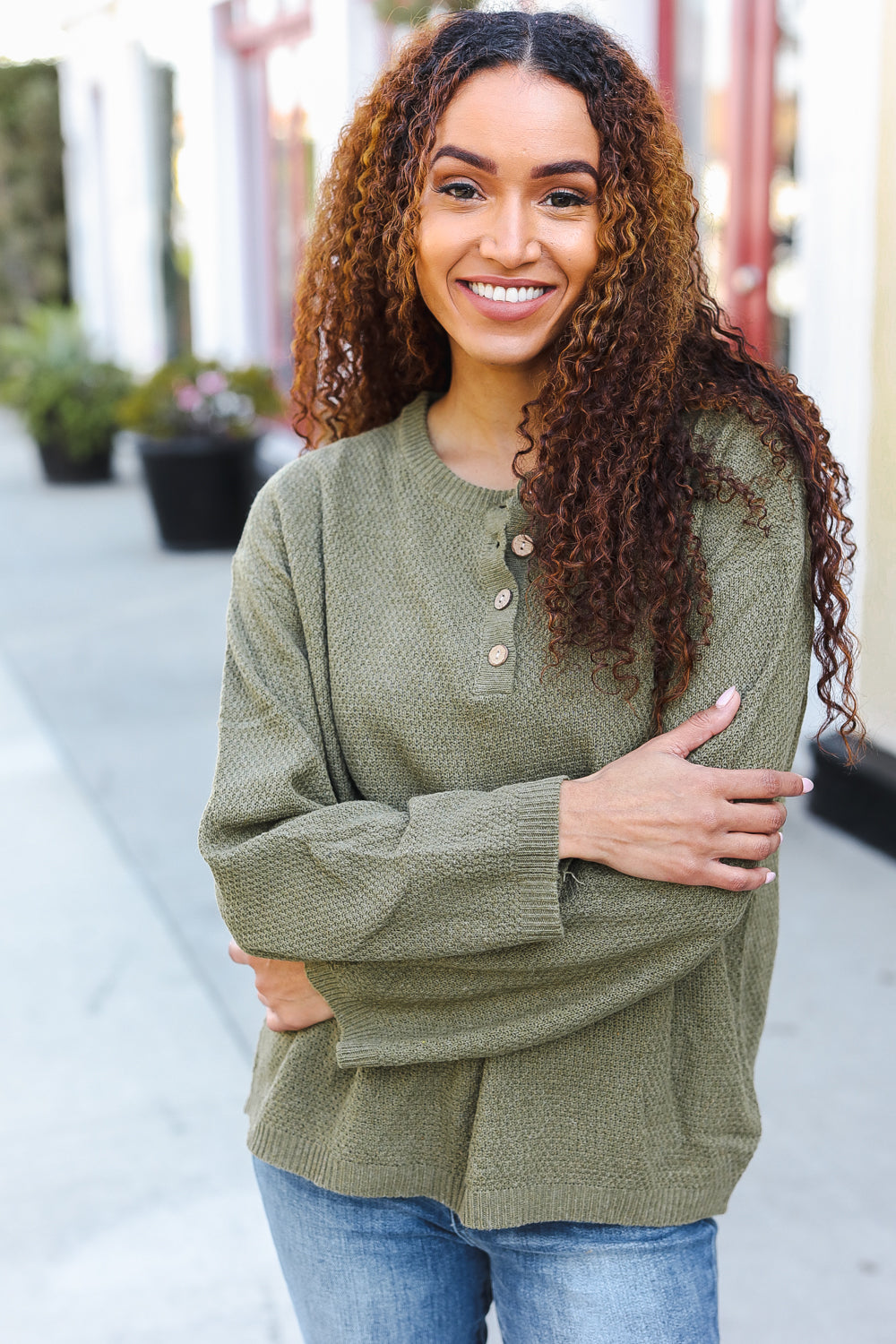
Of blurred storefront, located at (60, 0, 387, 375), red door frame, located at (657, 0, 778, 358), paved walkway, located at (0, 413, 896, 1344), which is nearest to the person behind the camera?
paved walkway, located at (0, 413, 896, 1344)

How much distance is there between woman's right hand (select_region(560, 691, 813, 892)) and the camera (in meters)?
1.28

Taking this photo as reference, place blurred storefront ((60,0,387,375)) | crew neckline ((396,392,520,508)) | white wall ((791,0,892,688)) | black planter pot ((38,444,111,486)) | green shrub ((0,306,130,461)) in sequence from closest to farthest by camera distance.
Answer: crew neckline ((396,392,520,508)) < white wall ((791,0,892,688)) < blurred storefront ((60,0,387,375)) < green shrub ((0,306,130,461)) < black planter pot ((38,444,111,486))

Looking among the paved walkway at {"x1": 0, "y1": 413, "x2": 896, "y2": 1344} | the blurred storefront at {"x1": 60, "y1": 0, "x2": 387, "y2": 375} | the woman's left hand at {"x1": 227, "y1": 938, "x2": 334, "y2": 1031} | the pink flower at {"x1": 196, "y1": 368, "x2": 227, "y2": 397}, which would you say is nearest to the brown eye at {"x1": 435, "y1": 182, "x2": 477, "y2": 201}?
the woman's left hand at {"x1": 227, "y1": 938, "x2": 334, "y2": 1031}

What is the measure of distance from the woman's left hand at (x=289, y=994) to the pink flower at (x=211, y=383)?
7382mm

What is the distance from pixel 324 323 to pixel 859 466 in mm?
2645

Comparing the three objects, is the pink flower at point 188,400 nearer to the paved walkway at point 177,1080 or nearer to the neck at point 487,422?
the paved walkway at point 177,1080

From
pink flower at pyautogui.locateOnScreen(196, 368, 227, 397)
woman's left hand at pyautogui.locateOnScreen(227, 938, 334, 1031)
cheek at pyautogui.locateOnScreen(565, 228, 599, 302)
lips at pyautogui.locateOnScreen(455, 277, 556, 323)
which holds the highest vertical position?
cheek at pyautogui.locateOnScreen(565, 228, 599, 302)

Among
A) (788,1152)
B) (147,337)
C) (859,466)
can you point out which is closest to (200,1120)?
(788,1152)

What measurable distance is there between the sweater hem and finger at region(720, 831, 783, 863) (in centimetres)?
32

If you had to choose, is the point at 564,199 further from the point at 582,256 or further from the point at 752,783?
the point at 752,783

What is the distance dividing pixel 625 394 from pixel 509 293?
14 centimetres

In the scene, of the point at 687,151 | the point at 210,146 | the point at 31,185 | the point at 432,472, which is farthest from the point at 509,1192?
the point at 31,185

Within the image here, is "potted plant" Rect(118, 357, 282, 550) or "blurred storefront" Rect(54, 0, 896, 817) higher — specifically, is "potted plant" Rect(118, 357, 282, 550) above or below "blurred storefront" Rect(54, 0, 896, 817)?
below

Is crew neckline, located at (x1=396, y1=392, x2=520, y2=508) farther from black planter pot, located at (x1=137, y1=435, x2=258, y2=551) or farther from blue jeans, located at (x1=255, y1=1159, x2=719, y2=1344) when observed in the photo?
black planter pot, located at (x1=137, y1=435, x2=258, y2=551)
